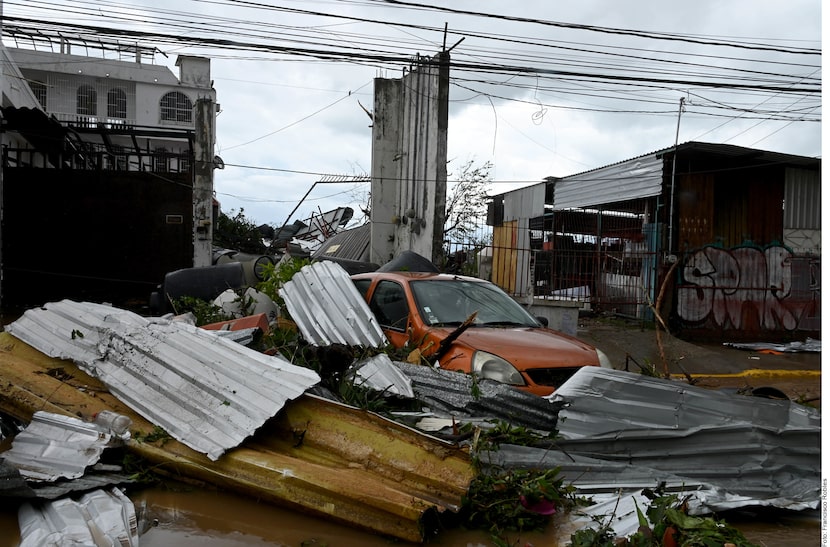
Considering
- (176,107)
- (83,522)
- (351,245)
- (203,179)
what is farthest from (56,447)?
(176,107)

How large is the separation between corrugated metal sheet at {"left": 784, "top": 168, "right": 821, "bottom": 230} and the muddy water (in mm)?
12582

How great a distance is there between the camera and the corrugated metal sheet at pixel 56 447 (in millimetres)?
3734

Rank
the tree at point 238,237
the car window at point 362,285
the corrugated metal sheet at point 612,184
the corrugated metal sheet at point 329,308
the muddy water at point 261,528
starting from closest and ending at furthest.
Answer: the muddy water at point 261,528 → the corrugated metal sheet at point 329,308 → the car window at point 362,285 → the corrugated metal sheet at point 612,184 → the tree at point 238,237

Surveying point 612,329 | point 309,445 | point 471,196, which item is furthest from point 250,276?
point 471,196

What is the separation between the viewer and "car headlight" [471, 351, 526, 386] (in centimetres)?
515

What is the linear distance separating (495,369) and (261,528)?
7.56 ft

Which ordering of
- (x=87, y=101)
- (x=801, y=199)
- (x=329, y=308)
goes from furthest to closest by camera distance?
(x=87, y=101) < (x=801, y=199) < (x=329, y=308)

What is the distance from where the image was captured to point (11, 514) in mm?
3426

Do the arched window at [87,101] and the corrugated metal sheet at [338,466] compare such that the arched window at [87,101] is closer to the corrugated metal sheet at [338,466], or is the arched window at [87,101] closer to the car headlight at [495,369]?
the corrugated metal sheet at [338,466]

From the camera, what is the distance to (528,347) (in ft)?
17.9

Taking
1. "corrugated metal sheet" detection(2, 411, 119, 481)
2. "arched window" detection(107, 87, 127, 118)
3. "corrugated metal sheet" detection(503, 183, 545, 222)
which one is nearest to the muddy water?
"corrugated metal sheet" detection(2, 411, 119, 481)

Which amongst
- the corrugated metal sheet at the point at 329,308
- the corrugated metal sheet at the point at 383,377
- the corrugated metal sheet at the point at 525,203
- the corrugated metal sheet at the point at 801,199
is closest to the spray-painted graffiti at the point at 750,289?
the corrugated metal sheet at the point at 801,199

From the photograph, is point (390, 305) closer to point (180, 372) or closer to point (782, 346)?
point (180, 372)

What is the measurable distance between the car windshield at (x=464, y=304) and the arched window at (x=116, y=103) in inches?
1227
